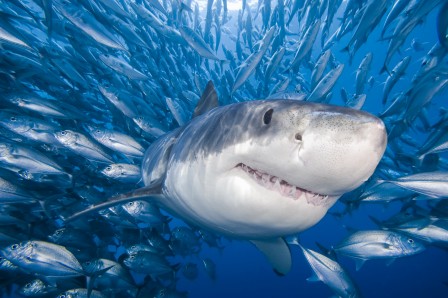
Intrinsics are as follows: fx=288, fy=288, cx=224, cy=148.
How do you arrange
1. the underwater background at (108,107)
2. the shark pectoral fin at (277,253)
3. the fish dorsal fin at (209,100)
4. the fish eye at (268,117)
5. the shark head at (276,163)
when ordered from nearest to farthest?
1. the shark head at (276,163)
2. the fish eye at (268,117)
3. the shark pectoral fin at (277,253)
4. the underwater background at (108,107)
5. the fish dorsal fin at (209,100)

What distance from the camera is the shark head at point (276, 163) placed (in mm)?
1265

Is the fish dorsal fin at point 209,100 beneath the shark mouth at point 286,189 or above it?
beneath

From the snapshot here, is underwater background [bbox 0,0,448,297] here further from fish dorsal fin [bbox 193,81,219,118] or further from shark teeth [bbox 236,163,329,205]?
shark teeth [bbox 236,163,329,205]

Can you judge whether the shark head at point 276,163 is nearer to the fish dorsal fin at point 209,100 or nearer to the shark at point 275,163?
the shark at point 275,163

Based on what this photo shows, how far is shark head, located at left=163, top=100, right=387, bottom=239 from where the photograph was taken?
126 cm

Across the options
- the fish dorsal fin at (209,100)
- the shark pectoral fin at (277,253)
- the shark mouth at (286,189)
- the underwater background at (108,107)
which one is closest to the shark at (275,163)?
the shark mouth at (286,189)

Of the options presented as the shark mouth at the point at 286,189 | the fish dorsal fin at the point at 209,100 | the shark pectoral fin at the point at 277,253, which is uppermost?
the shark mouth at the point at 286,189

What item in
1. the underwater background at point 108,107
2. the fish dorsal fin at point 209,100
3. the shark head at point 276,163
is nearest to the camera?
the shark head at point 276,163

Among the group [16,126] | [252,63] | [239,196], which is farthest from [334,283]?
[16,126]

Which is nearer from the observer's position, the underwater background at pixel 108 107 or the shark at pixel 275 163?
the shark at pixel 275 163

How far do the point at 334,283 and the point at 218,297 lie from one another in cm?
2437

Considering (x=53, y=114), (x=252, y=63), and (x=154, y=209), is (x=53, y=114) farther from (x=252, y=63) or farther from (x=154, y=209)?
(x=252, y=63)

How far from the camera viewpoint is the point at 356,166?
128 centimetres

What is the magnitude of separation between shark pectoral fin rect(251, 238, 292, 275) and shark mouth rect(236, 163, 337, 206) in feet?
5.38
